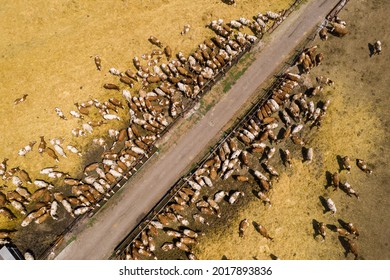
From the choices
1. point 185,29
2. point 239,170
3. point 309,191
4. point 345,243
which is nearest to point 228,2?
point 185,29

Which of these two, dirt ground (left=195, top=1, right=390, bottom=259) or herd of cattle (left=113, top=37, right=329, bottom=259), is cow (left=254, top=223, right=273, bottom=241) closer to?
herd of cattle (left=113, top=37, right=329, bottom=259)

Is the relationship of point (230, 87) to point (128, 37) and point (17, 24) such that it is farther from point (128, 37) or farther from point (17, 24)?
point (17, 24)

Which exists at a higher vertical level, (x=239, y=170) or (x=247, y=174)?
(x=239, y=170)

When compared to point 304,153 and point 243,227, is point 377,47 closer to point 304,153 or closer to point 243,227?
point 304,153

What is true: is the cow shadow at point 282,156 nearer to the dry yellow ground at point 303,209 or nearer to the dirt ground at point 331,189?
the dry yellow ground at point 303,209

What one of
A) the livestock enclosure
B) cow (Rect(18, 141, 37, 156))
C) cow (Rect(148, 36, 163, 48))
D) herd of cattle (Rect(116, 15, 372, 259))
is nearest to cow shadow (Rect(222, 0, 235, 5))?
cow (Rect(148, 36, 163, 48))

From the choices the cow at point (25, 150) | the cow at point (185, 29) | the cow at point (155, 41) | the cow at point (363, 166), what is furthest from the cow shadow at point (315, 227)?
the cow at point (25, 150)
